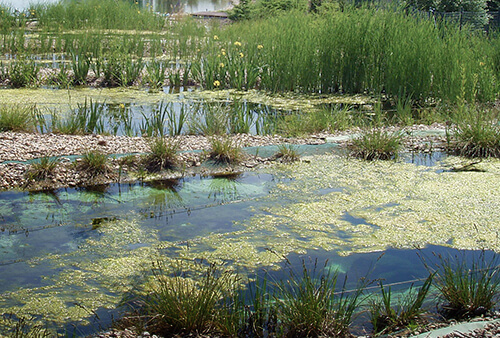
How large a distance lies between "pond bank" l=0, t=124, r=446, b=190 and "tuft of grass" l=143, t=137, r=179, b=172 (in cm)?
9

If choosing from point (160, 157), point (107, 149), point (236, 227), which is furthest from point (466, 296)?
point (107, 149)

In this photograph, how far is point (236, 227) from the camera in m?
3.71

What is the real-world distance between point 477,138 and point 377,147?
3.29 feet

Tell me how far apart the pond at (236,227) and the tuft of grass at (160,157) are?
25cm

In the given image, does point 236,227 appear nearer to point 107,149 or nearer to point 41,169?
point 41,169

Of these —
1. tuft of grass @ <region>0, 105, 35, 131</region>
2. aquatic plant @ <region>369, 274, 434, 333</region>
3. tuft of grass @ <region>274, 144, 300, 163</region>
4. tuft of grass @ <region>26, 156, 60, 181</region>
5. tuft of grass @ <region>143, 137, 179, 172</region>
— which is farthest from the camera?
tuft of grass @ <region>0, 105, 35, 131</region>

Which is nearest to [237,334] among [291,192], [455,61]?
[291,192]

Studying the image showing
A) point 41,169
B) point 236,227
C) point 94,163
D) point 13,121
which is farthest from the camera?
point 13,121

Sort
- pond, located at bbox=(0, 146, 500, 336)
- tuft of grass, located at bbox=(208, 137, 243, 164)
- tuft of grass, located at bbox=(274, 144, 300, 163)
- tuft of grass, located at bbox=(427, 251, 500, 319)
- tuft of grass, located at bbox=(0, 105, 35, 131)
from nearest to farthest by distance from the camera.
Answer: tuft of grass, located at bbox=(427, 251, 500, 319) < pond, located at bbox=(0, 146, 500, 336) < tuft of grass, located at bbox=(208, 137, 243, 164) < tuft of grass, located at bbox=(274, 144, 300, 163) < tuft of grass, located at bbox=(0, 105, 35, 131)

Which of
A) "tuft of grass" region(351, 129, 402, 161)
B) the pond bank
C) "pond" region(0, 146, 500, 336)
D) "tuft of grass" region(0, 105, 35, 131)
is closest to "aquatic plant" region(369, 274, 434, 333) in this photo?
"pond" region(0, 146, 500, 336)

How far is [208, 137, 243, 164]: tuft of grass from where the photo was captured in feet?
16.6

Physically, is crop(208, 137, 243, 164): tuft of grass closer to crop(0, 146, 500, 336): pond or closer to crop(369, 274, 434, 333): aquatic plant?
crop(0, 146, 500, 336): pond

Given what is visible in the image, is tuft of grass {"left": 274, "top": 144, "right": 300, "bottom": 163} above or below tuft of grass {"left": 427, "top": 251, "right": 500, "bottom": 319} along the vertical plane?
above

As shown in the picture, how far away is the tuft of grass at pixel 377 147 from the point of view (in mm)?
5305
